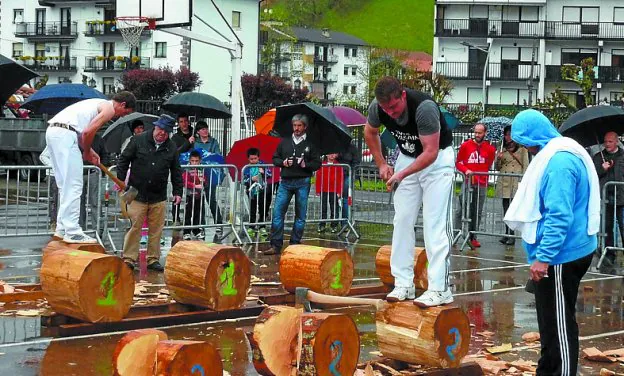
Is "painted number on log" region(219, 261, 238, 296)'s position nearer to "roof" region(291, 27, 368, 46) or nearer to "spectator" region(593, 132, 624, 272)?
"spectator" region(593, 132, 624, 272)

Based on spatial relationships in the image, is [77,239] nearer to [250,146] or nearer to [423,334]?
[250,146]

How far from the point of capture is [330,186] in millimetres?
18078

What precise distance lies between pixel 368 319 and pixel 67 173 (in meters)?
4.09

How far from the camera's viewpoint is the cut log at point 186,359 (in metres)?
6.77

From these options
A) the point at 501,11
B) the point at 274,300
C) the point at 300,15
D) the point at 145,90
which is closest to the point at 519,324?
the point at 274,300

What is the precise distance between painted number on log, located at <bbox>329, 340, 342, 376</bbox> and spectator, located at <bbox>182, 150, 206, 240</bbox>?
350 inches

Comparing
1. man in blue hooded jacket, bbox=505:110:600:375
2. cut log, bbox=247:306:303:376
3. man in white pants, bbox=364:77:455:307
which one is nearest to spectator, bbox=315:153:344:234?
man in white pants, bbox=364:77:455:307

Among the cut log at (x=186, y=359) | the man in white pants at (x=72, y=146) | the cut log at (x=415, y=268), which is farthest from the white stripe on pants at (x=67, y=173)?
the cut log at (x=186, y=359)

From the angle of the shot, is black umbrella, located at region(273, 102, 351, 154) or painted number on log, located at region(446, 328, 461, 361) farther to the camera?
black umbrella, located at region(273, 102, 351, 154)

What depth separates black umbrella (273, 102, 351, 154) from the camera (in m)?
16.3

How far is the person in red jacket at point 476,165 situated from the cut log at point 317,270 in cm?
626

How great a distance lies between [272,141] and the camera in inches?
685

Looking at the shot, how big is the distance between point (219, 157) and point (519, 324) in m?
7.45

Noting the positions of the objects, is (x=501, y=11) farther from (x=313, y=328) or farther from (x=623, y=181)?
(x=313, y=328)
